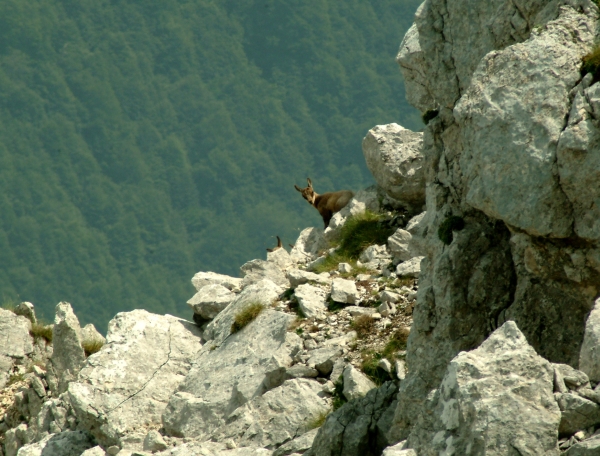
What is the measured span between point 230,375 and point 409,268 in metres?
4.73

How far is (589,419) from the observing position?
29.7ft

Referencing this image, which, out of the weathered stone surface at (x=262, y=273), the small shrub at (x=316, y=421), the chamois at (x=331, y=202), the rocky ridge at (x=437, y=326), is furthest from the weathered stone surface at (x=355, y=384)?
the chamois at (x=331, y=202)

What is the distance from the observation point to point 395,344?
677 inches

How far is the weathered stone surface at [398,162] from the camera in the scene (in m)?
24.6

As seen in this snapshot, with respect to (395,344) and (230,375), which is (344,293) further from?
(230,375)

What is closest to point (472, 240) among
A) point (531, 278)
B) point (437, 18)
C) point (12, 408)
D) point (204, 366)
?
point (531, 278)

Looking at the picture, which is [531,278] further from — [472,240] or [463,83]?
[463,83]

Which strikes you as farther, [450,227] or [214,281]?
[214,281]

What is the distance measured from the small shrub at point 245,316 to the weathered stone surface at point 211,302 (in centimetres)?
169

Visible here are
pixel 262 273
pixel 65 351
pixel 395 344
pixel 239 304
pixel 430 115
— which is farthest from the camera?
pixel 262 273

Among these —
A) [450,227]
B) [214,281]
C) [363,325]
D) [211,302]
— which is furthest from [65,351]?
[450,227]

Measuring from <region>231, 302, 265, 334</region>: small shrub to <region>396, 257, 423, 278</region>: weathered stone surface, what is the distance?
3.10 m

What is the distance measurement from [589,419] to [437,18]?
24.9ft

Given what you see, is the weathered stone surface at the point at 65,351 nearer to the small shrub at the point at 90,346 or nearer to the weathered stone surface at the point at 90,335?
the small shrub at the point at 90,346
